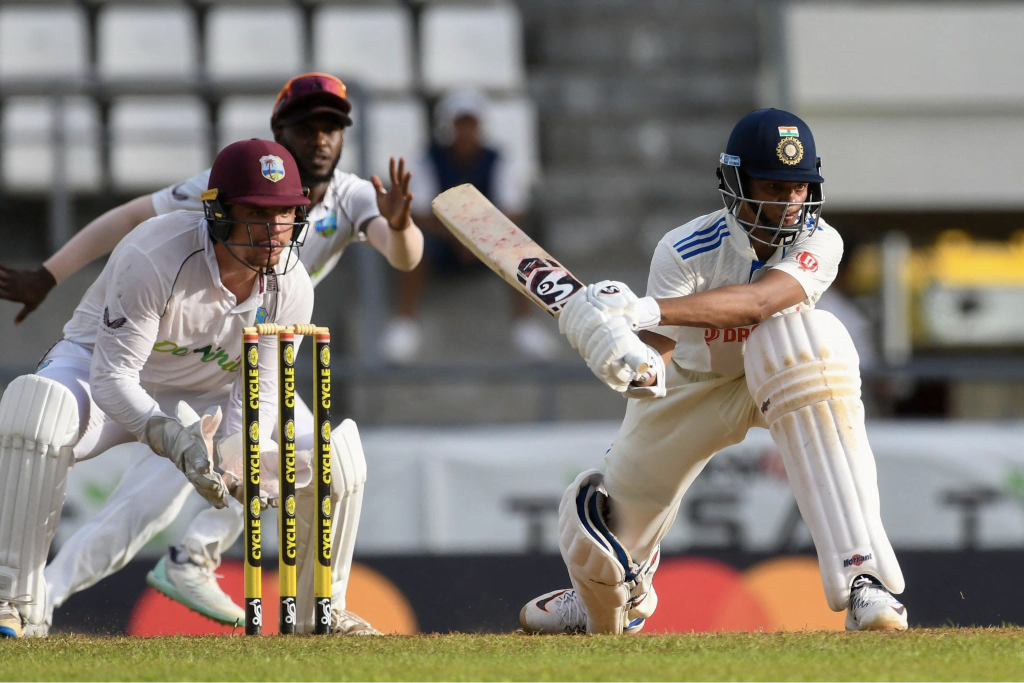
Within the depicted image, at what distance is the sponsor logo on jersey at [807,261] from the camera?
321cm

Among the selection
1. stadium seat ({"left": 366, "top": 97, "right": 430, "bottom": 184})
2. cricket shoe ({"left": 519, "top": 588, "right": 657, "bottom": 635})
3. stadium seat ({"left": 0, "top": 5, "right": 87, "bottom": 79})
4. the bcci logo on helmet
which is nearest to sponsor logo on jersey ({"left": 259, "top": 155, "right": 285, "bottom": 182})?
the bcci logo on helmet

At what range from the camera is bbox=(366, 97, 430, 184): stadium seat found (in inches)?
295

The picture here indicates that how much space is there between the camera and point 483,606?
5410mm

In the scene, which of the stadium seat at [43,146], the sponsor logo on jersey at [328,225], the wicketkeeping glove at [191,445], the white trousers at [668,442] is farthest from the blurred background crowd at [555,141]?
the wicketkeeping glove at [191,445]

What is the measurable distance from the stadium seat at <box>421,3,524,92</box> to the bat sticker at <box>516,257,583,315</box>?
188 inches

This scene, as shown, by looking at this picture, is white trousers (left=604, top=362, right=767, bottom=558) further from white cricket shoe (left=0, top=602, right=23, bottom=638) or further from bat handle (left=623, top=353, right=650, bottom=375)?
white cricket shoe (left=0, top=602, right=23, bottom=638)

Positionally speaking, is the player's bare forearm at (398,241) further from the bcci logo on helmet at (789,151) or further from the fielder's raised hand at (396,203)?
the bcci logo on helmet at (789,151)

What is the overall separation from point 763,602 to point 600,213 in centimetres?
301

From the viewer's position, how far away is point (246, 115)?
7.37 metres

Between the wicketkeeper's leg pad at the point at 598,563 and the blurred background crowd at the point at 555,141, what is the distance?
2534 mm

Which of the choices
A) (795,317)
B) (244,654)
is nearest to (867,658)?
(795,317)

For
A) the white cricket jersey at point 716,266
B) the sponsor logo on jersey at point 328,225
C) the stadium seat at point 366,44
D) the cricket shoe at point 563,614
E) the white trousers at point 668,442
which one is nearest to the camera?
the white cricket jersey at point 716,266

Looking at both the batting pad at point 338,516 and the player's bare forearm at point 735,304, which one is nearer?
the player's bare forearm at point 735,304

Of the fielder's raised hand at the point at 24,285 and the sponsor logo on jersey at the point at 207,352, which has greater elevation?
the fielder's raised hand at the point at 24,285
